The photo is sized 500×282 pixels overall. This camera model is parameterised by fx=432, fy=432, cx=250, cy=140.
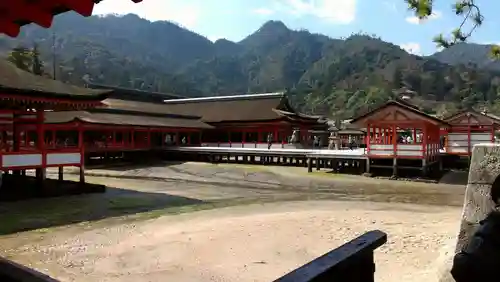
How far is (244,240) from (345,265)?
797cm

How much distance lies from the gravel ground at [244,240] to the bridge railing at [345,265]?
4.82 metres

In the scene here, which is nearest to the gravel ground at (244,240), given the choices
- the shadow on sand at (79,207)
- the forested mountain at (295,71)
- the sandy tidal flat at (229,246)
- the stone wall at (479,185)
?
the sandy tidal flat at (229,246)

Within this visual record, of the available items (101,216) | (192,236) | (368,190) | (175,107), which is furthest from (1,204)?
(175,107)

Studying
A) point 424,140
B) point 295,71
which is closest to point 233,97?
point 424,140

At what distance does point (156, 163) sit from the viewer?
3241 centimetres

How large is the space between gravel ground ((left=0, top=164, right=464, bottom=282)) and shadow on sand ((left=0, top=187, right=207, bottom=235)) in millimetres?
753

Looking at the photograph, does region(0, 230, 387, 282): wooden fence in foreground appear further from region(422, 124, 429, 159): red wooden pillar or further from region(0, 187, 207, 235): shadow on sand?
region(422, 124, 429, 159): red wooden pillar

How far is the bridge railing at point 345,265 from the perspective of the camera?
2.01 metres

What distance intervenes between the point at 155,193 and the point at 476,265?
17.8m

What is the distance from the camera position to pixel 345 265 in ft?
7.51

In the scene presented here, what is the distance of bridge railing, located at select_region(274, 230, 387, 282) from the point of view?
2006 millimetres

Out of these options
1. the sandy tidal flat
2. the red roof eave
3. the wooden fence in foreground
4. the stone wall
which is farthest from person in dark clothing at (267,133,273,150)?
the wooden fence in foreground

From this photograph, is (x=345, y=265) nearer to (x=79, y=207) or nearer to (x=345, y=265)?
(x=345, y=265)

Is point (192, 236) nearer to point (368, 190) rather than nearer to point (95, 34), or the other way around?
point (368, 190)
